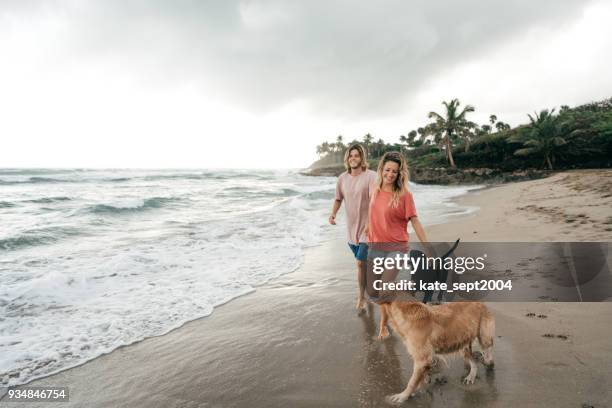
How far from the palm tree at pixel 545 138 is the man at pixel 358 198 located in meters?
37.7

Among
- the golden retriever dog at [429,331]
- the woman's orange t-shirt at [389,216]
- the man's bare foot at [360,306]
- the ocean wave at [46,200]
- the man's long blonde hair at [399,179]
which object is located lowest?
the man's bare foot at [360,306]

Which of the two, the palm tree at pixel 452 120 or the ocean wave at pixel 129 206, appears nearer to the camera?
the ocean wave at pixel 129 206

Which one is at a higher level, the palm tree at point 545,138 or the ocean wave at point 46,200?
the palm tree at point 545,138

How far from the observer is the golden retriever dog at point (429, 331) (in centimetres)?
251

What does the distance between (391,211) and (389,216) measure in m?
0.07

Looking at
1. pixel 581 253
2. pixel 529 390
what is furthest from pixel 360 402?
pixel 581 253

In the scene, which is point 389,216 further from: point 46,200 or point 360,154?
point 46,200

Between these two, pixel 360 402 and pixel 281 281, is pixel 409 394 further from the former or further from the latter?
pixel 281 281

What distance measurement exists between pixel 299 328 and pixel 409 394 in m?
1.87

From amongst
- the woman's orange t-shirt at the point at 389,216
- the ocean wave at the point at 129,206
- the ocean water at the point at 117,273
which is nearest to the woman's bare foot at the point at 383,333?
the woman's orange t-shirt at the point at 389,216

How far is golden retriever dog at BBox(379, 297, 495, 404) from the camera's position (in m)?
2.51

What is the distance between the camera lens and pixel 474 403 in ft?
8.23

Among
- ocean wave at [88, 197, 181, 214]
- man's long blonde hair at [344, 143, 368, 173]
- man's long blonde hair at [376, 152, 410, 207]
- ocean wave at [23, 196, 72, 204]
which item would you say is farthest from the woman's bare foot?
ocean wave at [23, 196, 72, 204]

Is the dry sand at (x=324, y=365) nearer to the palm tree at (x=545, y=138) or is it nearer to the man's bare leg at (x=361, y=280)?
the man's bare leg at (x=361, y=280)
